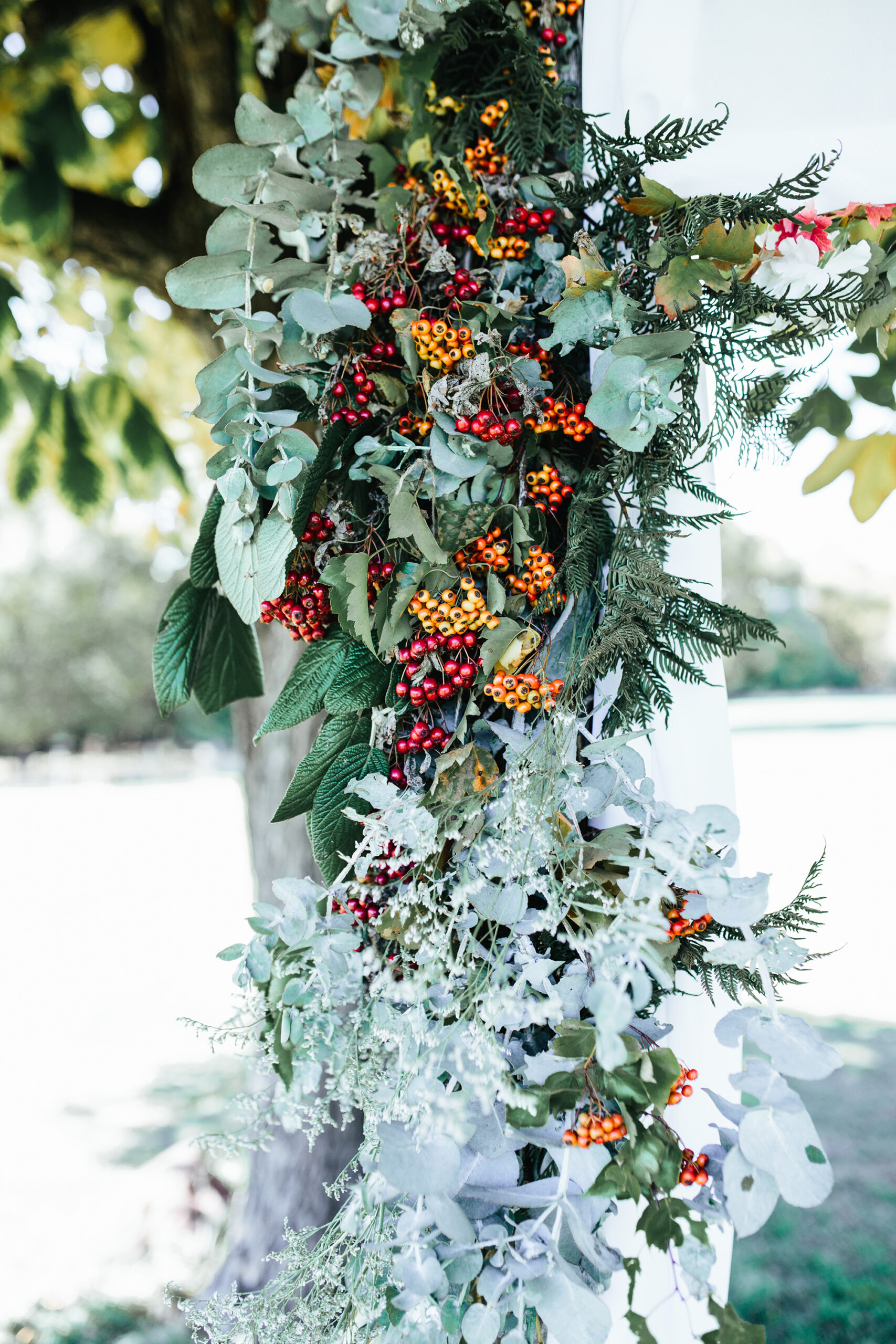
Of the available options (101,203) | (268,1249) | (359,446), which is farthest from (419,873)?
(101,203)

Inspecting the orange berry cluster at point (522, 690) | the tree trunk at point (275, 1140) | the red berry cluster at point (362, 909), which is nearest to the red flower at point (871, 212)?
the orange berry cluster at point (522, 690)

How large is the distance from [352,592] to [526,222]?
387 mm

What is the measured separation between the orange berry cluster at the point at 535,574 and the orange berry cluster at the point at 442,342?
0.18m

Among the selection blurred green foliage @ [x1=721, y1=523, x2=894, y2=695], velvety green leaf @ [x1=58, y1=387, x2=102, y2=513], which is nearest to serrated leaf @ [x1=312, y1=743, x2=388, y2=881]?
velvety green leaf @ [x1=58, y1=387, x2=102, y2=513]

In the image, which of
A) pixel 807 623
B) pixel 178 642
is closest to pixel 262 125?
pixel 178 642

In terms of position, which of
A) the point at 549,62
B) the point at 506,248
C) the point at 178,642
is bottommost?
the point at 178,642

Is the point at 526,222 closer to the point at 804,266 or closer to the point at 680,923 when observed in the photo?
the point at 804,266

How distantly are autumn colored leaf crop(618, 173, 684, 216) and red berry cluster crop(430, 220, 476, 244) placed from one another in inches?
6.3

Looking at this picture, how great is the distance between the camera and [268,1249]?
4.95 ft

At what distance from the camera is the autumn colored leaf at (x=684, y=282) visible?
611 millimetres

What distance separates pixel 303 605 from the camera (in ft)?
2.48

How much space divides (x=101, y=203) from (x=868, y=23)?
138cm

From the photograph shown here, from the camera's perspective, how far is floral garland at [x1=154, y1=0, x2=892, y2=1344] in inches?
22.1

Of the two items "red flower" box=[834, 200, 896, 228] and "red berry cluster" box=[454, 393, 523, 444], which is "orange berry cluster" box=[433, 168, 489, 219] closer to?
"red berry cluster" box=[454, 393, 523, 444]
